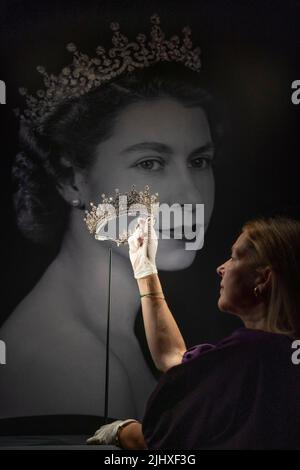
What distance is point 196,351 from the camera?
2.85 m

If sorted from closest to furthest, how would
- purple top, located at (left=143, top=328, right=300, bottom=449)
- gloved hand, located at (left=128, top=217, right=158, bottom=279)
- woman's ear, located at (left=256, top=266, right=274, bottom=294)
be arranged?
purple top, located at (left=143, top=328, right=300, bottom=449) → woman's ear, located at (left=256, top=266, right=274, bottom=294) → gloved hand, located at (left=128, top=217, right=158, bottom=279)

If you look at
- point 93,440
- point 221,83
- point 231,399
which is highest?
point 221,83

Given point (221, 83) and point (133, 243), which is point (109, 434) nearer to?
point (133, 243)

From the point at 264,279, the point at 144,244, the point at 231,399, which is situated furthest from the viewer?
the point at 144,244

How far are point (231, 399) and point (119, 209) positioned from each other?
37.1 inches

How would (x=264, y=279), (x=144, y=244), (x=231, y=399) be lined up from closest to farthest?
(x=231, y=399)
(x=264, y=279)
(x=144, y=244)

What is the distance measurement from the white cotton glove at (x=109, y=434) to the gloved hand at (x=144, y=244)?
652mm

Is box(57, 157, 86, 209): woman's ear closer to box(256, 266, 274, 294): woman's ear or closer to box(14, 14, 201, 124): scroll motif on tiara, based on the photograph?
box(14, 14, 201, 124): scroll motif on tiara

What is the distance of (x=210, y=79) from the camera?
10.0ft

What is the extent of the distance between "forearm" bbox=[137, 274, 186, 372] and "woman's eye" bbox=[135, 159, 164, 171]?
1.78 ft

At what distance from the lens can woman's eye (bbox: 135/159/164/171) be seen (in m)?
3.00

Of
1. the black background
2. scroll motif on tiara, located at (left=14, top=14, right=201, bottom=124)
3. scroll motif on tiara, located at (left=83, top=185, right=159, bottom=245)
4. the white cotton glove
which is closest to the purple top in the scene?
the white cotton glove

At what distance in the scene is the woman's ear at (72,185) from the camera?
3.00 meters

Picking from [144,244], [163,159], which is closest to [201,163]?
[163,159]
